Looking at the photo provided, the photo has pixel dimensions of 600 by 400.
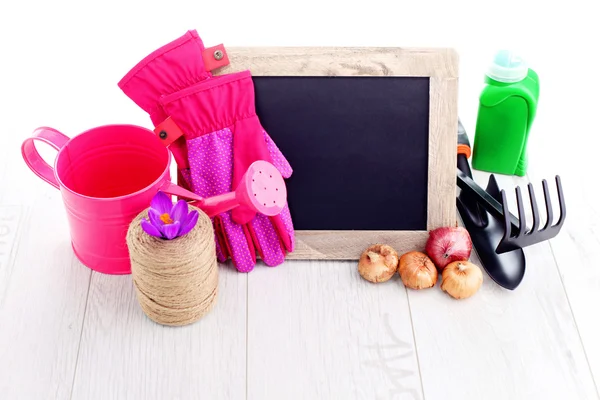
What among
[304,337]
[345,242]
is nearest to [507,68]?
[345,242]

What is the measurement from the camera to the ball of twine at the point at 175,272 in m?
1.57

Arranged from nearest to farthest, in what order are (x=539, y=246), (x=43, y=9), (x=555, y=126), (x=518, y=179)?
1. (x=539, y=246)
2. (x=518, y=179)
3. (x=555, y=126)
4. (x=43, y=9)

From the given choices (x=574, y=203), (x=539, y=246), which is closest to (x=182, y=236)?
(x=539, y=246)

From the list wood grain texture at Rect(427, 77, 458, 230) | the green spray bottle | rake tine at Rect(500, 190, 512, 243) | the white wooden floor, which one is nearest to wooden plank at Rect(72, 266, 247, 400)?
the white wooden floor

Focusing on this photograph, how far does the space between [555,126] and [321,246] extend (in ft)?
2.41

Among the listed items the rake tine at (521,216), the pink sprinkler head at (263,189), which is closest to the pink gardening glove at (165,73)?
the pink sprinkler head at (263,189)

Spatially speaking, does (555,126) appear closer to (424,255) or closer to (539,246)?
(539,246)

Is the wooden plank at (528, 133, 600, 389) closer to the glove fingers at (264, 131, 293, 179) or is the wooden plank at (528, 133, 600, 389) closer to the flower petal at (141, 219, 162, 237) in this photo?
the glove fingers at (264, 131, 293, 179)

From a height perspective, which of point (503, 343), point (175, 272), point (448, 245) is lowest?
point (503, 343)

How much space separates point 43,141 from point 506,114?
97 centimetres

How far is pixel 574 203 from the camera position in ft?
6.45

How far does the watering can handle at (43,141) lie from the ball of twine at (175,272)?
26 cm

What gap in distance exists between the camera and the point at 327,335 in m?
1.70

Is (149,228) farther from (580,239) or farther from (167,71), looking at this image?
(580,239)
